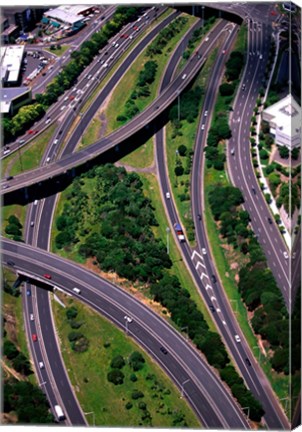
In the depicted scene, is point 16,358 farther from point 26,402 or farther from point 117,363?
point 117,363

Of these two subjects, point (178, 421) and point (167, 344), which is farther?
point (167, 344)

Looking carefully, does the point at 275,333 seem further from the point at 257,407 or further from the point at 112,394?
the point at 112,394

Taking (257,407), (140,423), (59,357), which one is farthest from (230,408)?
(59,357)

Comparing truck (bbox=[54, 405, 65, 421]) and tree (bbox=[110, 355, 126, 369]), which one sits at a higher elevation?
tree (bbox=[110, 355, 126, 369])

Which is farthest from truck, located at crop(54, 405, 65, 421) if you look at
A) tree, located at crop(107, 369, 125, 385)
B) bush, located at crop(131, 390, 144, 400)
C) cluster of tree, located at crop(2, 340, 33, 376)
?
bush, located at crop(131, 390, 144, 400)

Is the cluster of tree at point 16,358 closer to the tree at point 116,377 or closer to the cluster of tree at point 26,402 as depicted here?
the cluster of tree at point 26,402

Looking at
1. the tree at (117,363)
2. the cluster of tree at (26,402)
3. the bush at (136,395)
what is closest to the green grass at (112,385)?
the bush at (136,395)

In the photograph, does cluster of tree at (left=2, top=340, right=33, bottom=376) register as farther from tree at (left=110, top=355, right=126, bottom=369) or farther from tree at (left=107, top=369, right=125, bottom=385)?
tree at (left=110, top=355, right=126, bottom=369)
